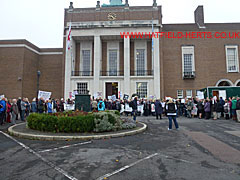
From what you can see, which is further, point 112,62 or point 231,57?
point 112,62

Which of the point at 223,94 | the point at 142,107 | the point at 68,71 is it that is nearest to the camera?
the point at 223,94

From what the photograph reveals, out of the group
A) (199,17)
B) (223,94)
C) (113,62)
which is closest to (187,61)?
(199,17)

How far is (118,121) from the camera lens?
28.1ft

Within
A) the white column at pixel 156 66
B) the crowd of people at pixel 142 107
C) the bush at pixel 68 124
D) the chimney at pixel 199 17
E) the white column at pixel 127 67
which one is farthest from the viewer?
the chimney at pixel 199 17

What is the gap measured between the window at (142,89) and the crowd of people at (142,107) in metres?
6.21

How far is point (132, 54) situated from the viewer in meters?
26.5

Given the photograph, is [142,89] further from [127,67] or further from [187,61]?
[187,61]

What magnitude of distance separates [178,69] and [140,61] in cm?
588

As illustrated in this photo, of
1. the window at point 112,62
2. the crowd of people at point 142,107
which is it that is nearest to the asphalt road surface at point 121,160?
the crowd of people at point 142,107

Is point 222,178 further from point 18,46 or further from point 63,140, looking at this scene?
point 18,46

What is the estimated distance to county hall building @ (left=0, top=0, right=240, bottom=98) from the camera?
81.3ft

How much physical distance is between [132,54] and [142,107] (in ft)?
37.3

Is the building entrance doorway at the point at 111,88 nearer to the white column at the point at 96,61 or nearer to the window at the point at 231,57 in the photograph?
the white column at the point at 96,61

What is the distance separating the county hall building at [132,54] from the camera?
2478 centimetres
